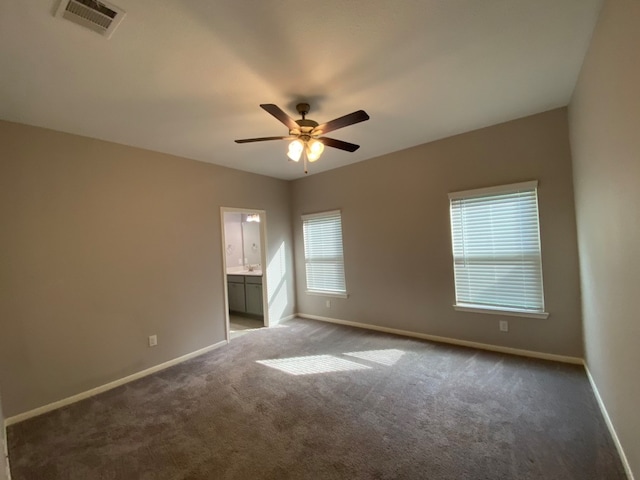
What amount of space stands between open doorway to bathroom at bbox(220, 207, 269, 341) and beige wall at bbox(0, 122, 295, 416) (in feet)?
1.74

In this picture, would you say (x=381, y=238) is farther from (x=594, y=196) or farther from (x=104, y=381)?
(x=104, y=381)

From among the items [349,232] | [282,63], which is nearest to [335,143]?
[282,63]

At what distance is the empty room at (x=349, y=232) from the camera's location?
1.70 meters

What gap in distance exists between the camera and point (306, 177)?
5.28 m

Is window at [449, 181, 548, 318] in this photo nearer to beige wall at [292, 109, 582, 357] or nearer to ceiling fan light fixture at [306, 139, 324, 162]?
→ beige wall at [292, 109, 582, 357]

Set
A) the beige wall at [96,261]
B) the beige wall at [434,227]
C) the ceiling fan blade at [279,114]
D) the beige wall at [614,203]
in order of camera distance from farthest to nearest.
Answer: the beige wall at [434,227], the beige wall at [96,261], the ceiling fan blade at [279,114], the beige wall at [614,203]

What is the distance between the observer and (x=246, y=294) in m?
5.56

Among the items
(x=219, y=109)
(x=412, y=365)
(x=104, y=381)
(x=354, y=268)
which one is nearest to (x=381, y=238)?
(x=354, y=268)

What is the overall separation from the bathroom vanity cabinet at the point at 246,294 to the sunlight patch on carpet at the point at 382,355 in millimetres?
2353

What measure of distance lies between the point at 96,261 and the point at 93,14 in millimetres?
2422

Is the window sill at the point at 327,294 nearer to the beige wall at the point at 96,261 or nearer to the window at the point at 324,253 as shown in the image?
the window at the point at 324,253

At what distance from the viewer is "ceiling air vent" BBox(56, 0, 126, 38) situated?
1.45 m

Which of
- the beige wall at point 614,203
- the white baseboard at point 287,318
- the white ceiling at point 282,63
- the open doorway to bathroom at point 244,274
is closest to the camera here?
the beige wall at point 614,203

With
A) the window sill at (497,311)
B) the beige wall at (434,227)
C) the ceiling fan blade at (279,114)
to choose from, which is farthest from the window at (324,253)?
the ceiling fan blade at (279,114)
